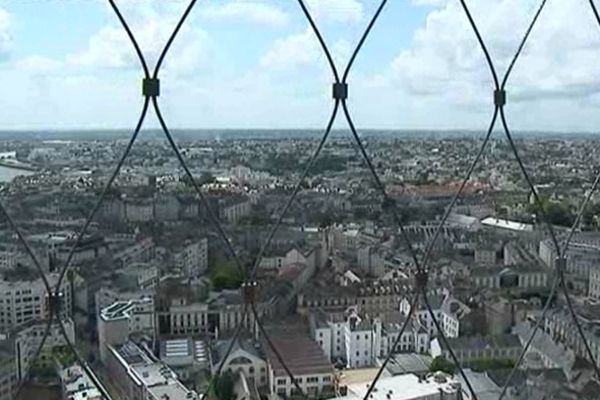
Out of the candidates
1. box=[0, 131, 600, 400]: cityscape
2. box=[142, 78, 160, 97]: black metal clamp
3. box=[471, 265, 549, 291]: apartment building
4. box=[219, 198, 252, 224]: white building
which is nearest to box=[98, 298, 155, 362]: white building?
box=[0, 131, 600, 400]: cityscape

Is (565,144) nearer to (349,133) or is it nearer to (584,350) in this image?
(584,350)

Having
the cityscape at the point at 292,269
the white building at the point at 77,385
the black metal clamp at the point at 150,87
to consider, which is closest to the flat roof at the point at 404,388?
the cityscape at the point at 292,269

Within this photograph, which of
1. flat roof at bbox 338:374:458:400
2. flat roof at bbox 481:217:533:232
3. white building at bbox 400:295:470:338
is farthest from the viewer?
flat roof at bbox 481:217:533:232

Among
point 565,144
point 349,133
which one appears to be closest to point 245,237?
point 349,133

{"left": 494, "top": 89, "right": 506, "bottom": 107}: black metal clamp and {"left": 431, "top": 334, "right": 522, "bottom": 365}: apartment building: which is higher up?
{"left": 494, "top": 89, "right": 506, "bottom": 107}: black metal clamp

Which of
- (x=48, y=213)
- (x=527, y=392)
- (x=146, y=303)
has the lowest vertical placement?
(x=527, y=392)

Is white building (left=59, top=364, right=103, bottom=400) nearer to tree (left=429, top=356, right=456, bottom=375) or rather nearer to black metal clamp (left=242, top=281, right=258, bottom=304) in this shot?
black metal clamp (left=242, top=281, right=258, bottom=304)

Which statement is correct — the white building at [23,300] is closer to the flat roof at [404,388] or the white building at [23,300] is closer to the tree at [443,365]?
the flat roof at [404,388]
